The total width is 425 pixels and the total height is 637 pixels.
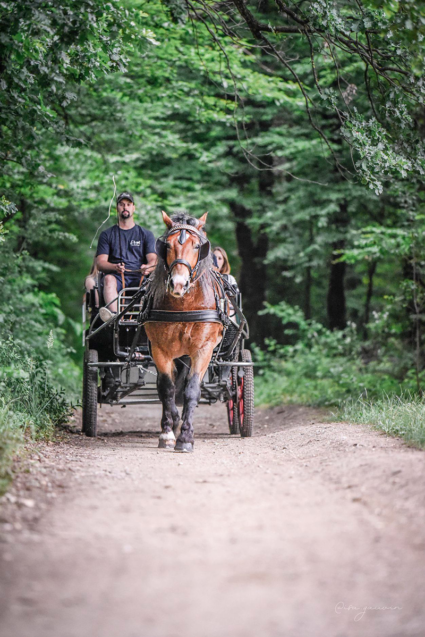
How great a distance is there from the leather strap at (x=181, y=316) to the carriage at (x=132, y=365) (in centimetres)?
49

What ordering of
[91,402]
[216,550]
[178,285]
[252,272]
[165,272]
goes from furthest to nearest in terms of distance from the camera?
[252,272] → [91,402] → [165,272] → [178,285] → [216,550]

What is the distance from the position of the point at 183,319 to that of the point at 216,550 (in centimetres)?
360

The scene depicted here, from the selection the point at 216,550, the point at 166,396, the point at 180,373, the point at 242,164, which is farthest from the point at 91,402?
the point at 242,164

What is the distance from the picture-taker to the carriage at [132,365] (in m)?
7.41

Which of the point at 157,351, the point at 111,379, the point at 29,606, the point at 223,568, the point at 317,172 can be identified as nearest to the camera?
the point at 29,606

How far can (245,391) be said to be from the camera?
7.96 metres

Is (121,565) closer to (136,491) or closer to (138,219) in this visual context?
(136,491)

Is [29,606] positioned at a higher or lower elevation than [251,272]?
lower

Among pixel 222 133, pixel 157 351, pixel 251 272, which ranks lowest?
pixel 157 351

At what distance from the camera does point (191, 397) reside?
646 centimetres

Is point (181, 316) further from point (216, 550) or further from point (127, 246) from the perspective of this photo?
point (216, 550)

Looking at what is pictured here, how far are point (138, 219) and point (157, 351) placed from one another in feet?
20.9

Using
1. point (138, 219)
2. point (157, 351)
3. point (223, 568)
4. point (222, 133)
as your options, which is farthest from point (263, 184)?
point (223, 568)

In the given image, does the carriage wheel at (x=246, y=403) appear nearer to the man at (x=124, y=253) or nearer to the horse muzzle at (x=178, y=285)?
the man at (x=124, y=253)
